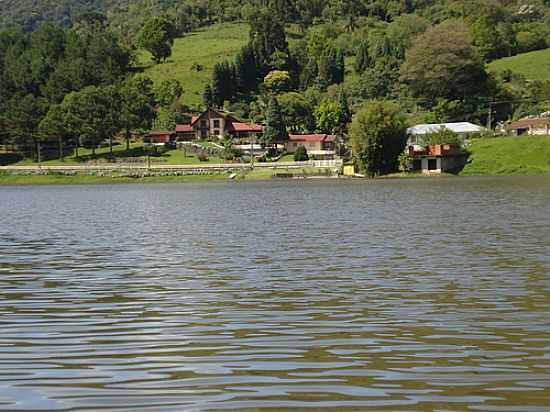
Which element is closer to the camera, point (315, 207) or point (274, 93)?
point (315, 207)

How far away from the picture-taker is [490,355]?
37.6ft

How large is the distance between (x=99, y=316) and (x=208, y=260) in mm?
8770

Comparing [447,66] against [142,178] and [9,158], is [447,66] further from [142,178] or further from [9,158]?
[9,158]

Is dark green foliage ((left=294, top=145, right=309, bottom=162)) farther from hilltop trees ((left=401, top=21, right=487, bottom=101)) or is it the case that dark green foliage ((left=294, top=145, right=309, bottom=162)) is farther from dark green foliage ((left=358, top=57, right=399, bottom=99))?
dark green foliage ((left=358, top=57, right=399, bottom=99))

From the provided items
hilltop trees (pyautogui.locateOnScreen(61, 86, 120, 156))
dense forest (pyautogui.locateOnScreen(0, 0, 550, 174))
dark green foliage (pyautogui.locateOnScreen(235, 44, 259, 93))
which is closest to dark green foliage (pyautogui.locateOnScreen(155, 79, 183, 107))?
dense forest (pyautogui.locateOnScreen(0, 0, 550, 174))

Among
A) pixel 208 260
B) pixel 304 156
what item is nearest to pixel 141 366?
pixel 208 260

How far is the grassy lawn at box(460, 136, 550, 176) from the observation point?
10281 centimetres

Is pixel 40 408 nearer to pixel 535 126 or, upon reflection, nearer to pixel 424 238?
pixel 424 238

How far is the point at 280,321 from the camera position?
Result: 47.2 ft

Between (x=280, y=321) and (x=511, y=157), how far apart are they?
317ft

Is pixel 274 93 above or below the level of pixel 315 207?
above

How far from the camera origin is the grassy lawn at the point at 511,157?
103m

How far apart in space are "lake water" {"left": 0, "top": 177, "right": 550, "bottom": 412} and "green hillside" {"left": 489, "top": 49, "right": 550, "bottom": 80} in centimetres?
14471

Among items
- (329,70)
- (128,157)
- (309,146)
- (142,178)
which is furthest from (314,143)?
(329,70)
